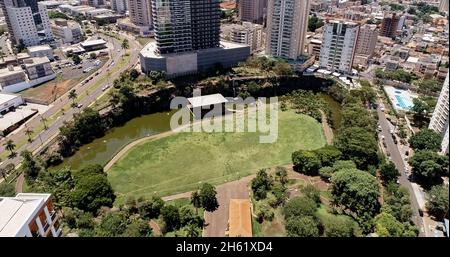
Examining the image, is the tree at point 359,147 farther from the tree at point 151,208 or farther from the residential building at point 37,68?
the residential building at point 37,68

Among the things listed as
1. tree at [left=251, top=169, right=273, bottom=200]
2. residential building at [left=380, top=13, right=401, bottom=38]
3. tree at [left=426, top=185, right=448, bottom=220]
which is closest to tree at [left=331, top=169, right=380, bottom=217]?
tree at [left=426, top=185, right=448, bottom=220]

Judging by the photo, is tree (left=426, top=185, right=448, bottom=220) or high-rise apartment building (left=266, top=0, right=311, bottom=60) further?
high-rise apartment building (left=266, top=0, right=311, bottom=60)

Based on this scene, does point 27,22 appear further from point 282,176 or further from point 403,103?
point 403,103

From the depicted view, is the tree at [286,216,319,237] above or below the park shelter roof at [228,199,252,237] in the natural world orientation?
above

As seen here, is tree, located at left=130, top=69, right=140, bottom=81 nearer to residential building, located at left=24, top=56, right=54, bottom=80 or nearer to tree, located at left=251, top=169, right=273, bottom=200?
residential building, located at left=24, top=56, right=54, bottom=80
